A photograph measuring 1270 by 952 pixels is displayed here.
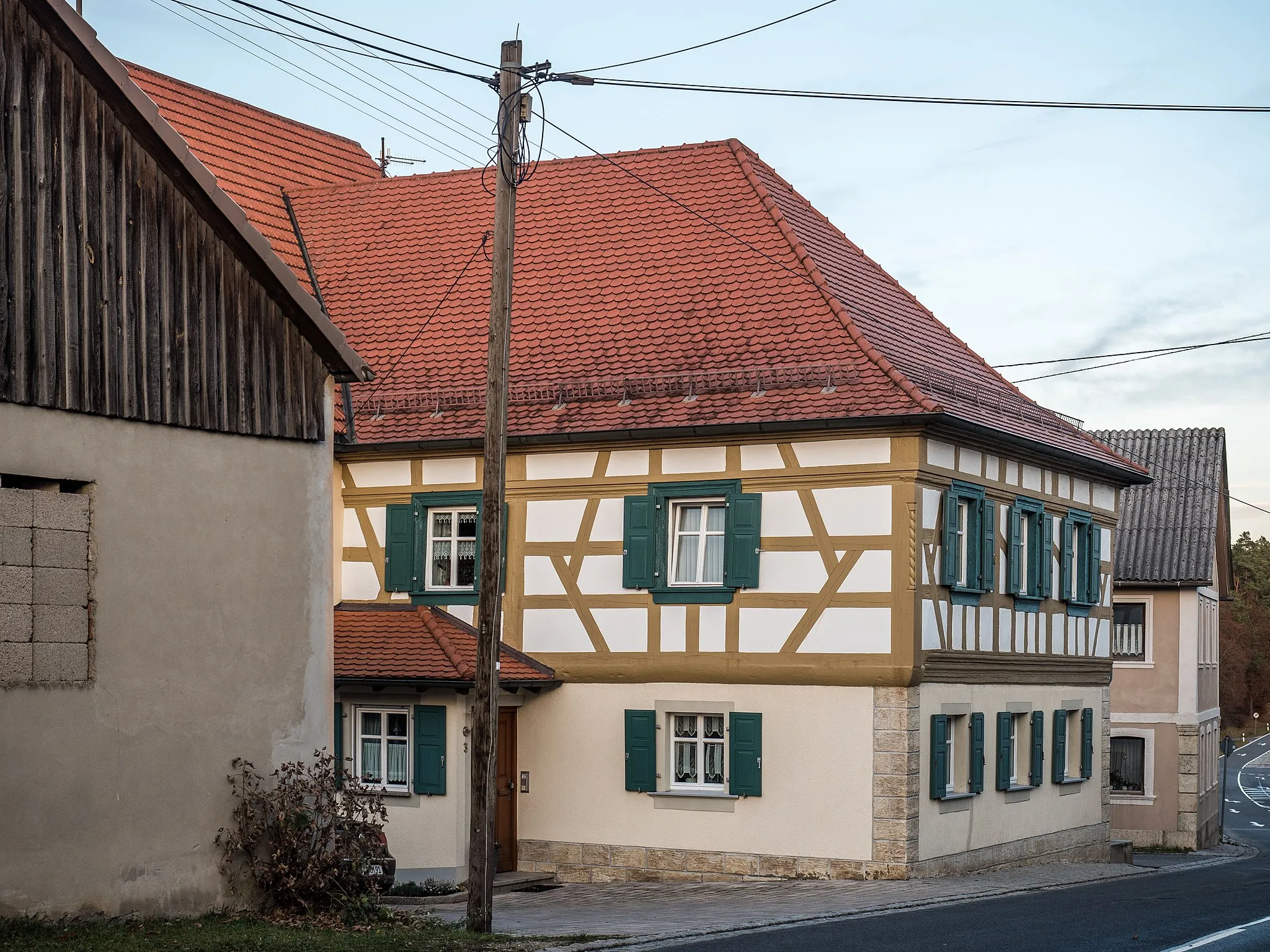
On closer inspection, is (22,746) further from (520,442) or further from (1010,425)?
(1010,425)

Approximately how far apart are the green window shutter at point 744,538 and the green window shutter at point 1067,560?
22.4ft

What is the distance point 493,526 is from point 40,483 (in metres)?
3.79

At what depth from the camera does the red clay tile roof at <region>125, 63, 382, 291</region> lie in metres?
27.7

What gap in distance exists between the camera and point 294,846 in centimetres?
1574

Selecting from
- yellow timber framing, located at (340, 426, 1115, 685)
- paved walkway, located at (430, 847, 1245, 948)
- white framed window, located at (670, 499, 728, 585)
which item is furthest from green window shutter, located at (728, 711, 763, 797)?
white framed window, located at (670, 499, 728, 585)

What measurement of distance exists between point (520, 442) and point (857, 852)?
7051 millimetres

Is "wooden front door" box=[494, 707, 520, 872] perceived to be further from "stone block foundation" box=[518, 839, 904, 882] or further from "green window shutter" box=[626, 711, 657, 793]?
"green window shutter" box=[626, 711, 657, 793]

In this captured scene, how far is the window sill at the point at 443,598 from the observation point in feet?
80.5

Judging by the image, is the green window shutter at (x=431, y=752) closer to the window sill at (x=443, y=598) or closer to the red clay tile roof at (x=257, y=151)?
the window sill at (x=443, y=598)

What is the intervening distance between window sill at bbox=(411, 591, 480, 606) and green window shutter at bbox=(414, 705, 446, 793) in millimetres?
2080

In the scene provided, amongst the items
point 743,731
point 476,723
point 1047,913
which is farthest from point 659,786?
point 476,723

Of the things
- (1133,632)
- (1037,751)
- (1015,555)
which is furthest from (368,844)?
(1133,632)

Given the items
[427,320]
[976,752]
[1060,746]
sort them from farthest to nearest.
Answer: [1060,746]
[427,320]
[976,752]

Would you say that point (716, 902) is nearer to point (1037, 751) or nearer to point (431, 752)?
point (431, 752)
